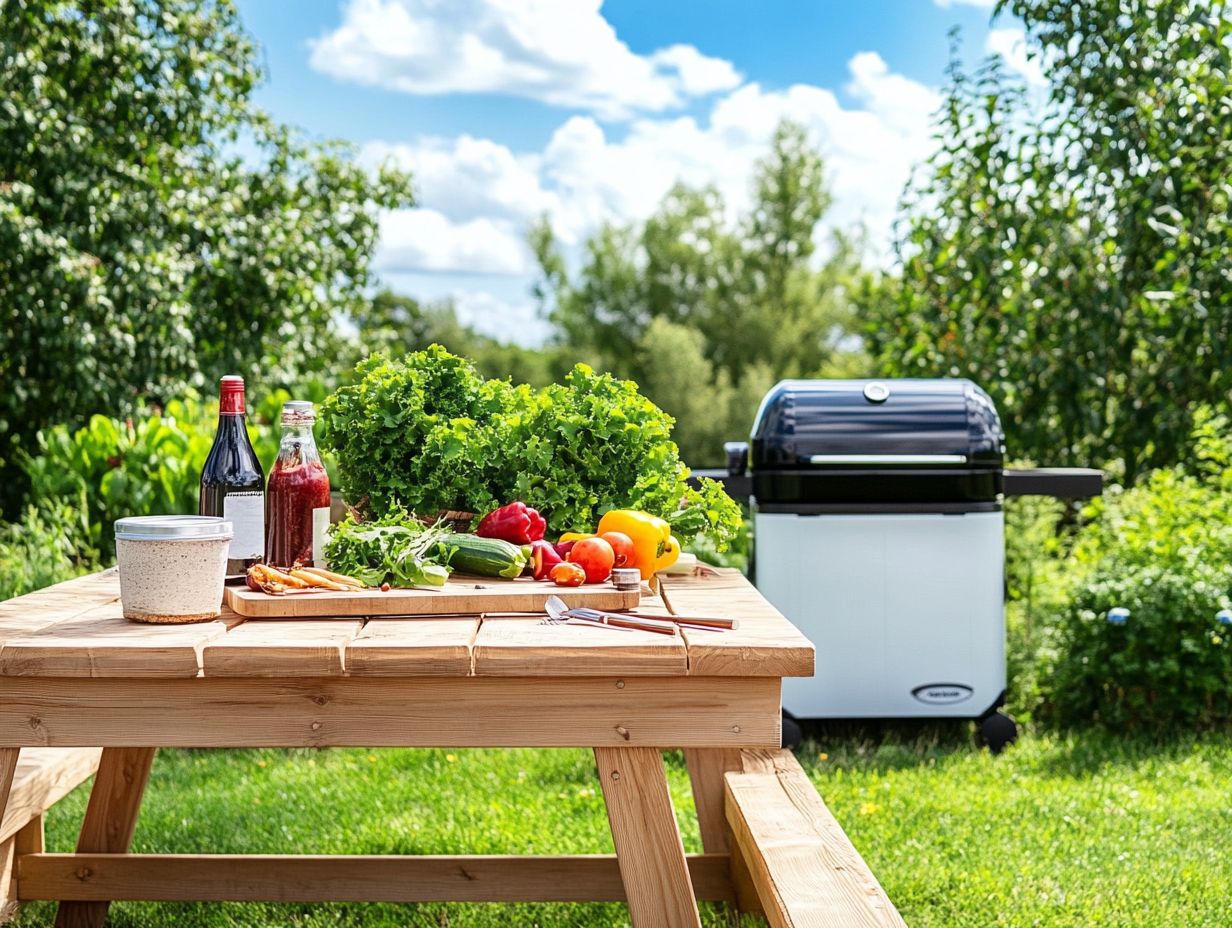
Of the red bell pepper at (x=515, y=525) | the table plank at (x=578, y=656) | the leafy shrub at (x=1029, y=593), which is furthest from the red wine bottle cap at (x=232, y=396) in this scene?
the leafy shrub at (x=1029, y=593)

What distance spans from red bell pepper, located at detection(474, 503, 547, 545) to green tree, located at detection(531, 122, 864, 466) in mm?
33236

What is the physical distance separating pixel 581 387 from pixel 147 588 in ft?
3.74

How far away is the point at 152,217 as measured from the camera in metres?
9.23

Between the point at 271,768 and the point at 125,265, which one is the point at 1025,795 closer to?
the point at 271,768

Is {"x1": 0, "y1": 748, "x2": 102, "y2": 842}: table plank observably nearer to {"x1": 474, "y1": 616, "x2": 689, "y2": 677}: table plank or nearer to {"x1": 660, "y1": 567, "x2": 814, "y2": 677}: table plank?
{"x1": 474, "y1": 616, "x2": 689, "y2": 677}: table plank

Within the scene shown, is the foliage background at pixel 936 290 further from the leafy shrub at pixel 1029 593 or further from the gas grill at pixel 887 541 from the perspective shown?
the gas grill at pixel 887 541

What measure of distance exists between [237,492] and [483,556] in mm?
472

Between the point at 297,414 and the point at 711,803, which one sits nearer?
the point at 297,414

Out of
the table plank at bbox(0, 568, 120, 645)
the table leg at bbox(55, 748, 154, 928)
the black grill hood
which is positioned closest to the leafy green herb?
the table plank at bbox(0, 568, 120, 645)

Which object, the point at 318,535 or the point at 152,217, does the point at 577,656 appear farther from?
the point at 152,217

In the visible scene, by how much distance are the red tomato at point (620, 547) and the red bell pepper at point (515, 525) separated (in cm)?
18

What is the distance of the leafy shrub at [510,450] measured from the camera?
2732 millimetres

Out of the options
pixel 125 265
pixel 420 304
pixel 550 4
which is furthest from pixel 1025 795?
pixel 420 304

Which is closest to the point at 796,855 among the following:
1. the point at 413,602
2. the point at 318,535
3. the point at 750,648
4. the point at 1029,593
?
the point at 750,648
